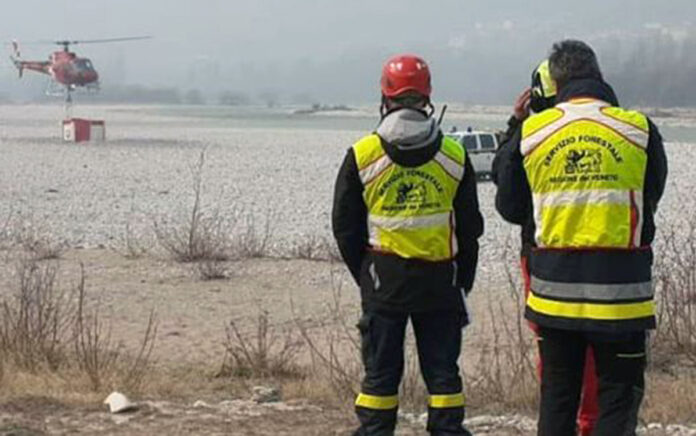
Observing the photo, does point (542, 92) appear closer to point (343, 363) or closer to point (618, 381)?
point (618, 381)

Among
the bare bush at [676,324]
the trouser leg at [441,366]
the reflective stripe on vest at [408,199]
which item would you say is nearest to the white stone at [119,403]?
the trouser leg at [441,366]

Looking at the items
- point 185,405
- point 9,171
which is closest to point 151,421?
point 185,405

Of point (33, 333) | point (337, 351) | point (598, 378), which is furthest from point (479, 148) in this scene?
point (598, 378)

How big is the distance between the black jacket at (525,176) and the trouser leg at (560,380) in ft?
1.54

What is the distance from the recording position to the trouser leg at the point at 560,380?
478cm

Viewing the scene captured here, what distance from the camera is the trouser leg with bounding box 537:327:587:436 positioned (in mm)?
4777

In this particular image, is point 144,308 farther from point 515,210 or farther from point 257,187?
point 257,187

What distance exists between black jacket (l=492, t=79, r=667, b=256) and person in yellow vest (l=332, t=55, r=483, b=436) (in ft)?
1.03

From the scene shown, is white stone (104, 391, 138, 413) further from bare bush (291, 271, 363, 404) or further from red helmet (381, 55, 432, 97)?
red helmet (381, 55, 432, 97)

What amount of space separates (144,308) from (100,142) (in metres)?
46.1

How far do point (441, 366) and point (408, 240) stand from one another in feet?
1.98

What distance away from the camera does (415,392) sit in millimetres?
7066

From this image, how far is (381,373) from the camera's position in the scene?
534 cm

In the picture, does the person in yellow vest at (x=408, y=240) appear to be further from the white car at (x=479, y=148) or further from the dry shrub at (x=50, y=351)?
the white car at (x=479, y=148)
